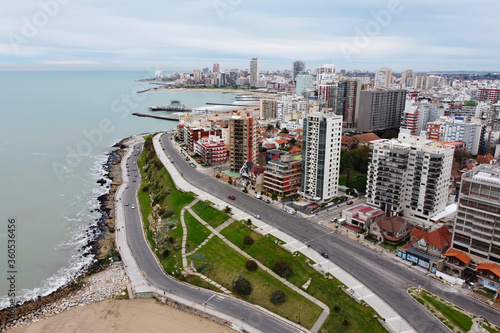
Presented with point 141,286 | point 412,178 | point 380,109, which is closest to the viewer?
point 141,286

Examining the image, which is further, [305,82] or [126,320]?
[305,82]

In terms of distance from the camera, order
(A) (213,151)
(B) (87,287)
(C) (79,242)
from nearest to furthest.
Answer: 1. (B) (87,287)
2. (C) (79,242)
3. (A) (213,151)

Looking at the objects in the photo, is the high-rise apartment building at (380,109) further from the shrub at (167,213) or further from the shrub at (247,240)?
the shrub at (247,240)

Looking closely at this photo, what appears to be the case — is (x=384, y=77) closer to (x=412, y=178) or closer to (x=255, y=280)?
(x=412, y=178)

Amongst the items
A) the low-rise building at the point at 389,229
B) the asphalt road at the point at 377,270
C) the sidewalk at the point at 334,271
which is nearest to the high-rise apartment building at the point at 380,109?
the asphalt road at the point at 377,270

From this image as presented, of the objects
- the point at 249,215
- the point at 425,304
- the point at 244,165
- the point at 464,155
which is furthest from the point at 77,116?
the point at 425,304

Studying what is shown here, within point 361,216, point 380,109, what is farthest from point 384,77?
point 361,216

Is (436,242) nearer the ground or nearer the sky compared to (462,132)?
nearer the ground
